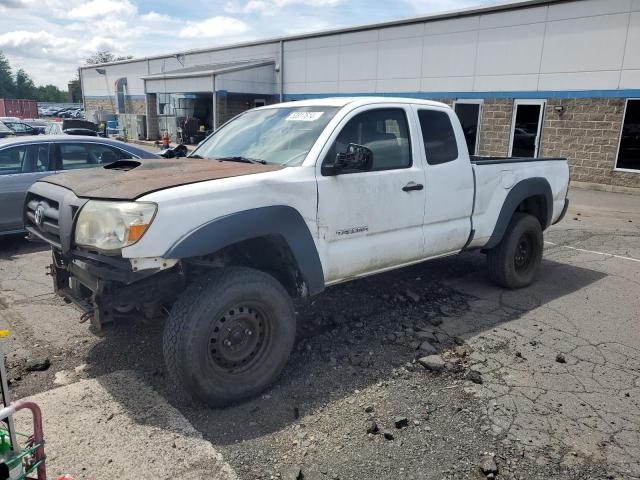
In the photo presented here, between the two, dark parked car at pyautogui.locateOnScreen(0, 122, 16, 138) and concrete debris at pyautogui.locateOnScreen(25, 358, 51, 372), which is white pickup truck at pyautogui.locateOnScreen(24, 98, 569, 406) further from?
dark parked car at pyautogui.locateOnScreen(0, 122, 16, 138)

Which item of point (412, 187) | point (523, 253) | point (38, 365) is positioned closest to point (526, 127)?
point (523, 253)

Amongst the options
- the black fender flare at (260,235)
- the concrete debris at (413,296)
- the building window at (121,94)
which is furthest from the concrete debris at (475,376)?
the building window at (121,94)

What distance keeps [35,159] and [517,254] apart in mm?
6811

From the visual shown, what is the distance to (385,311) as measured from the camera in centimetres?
505

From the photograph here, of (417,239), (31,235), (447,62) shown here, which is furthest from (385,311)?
(447,62)

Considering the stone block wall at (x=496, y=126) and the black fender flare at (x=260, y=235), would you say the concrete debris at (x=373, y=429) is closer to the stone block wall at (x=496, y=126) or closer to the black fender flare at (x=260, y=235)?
the black fender flare at (x=260, y=235)

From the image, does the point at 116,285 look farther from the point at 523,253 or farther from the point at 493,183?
the point at 523,253

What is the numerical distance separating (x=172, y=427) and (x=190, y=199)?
142 cm

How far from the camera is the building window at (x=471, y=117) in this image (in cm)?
1788

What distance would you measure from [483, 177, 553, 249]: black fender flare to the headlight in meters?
3.71

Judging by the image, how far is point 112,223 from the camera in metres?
3.11

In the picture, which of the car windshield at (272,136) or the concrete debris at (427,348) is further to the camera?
the concrete debris at (427,348)

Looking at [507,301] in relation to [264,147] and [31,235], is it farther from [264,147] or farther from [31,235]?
[31,235]

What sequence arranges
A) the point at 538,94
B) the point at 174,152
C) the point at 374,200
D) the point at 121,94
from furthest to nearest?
1. the point at 121,94
2. the point at 538,94
3. the point at 174,152
4. the point at 374,200
